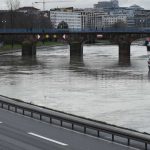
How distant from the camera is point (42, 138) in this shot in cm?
2062

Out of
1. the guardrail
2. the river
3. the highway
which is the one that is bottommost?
the river

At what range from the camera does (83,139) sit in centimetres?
2016

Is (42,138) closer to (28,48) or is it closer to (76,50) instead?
(76,50)

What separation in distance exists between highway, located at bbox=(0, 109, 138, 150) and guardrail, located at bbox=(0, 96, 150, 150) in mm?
385

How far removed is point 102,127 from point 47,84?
32.0 metres

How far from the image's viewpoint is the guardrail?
60.5ft

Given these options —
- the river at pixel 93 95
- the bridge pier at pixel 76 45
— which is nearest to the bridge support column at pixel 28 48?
the bridge pier at pixel 76 45

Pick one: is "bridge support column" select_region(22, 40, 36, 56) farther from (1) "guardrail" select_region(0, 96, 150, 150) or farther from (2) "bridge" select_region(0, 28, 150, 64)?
(1) "guardrail" select_region(0, 96, 150, 150)

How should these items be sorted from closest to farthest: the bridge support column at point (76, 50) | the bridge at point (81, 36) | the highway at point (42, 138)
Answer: the highway at point (42, 138), the bridge at point (81, 36), the bridge support column at point (76, 50)

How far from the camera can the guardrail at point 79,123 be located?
60.5 ft

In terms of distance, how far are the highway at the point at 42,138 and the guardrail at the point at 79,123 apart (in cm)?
38

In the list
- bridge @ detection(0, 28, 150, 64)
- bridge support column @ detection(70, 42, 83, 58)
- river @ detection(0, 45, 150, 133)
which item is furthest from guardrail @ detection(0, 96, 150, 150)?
bridge support column @ detection(70, 42, 83, 58)

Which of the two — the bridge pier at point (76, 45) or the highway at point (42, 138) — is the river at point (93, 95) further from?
the bridge pier at point (76, 45)

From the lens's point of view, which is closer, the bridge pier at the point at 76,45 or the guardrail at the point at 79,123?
the guardrail at the point at 79,123
